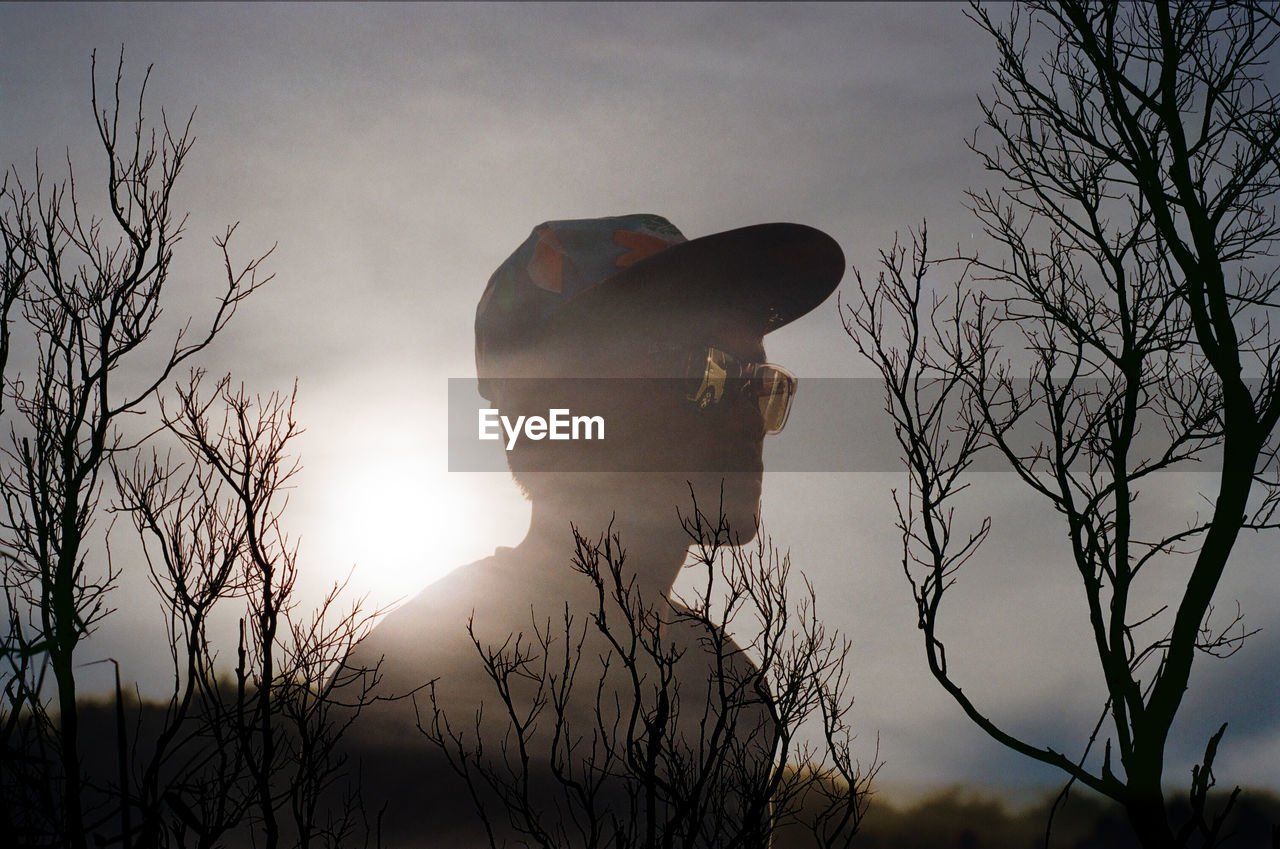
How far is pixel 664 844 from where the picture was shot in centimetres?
407

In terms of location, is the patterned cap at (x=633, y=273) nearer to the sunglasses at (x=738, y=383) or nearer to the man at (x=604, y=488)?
the man at (x=604, y=488)

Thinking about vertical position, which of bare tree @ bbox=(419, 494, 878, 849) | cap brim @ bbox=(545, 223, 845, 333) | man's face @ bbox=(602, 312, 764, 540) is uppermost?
cap brim @ bbox=(545, 223, 845, 333)

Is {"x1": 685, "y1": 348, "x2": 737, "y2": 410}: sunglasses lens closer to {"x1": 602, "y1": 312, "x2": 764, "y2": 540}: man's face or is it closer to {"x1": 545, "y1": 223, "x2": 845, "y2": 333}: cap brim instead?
{"x1": 602, "y1": 312, "x2": 764, "y2": 540}: man's face

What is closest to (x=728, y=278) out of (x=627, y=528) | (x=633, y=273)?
(x=633, y=273)

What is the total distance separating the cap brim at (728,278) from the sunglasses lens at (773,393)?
0.57 meters

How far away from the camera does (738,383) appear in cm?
852

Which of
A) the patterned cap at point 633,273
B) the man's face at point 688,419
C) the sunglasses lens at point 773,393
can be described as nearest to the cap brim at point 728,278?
the patterned cap at point 633,273

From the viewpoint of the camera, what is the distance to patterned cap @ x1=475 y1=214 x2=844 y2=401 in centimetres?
836

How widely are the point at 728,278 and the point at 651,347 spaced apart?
Answer: 3.14 feet

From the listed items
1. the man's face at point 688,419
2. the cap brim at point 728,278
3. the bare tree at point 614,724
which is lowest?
the bare tree at point 614,724

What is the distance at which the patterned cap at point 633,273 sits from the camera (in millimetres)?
8359

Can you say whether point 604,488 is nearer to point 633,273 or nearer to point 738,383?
point 738,383

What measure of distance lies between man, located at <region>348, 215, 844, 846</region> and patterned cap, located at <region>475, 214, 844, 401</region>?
0.05ft

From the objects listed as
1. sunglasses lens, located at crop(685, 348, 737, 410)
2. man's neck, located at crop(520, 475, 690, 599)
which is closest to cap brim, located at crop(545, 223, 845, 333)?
sunglasses lens, located at crop(685, 348, 737, 410)
